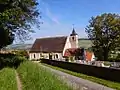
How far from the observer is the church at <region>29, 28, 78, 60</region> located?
105m

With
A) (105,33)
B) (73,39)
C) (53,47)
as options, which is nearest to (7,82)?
(105,33)

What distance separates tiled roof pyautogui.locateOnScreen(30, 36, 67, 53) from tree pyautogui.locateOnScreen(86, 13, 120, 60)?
1952 centimetres

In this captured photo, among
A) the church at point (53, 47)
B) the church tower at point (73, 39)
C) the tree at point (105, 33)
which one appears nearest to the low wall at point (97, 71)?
the tree at point (105, 33)

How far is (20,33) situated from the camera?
47344 mm

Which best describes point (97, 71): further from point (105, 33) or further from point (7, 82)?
point (105, 33)

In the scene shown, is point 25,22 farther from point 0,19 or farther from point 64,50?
point 64,50

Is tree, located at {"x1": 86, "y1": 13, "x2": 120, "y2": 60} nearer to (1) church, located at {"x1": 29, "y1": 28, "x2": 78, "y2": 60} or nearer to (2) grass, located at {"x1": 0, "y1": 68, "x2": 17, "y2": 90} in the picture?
(1) church, located at {"x1": 29, "y1": 28, "x2": 78, "y2": 60}

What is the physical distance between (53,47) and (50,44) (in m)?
3.55

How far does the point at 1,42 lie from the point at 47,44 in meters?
64.5

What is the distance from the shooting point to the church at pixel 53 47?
10488 centimetres

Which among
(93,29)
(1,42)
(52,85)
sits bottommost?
(52,85)

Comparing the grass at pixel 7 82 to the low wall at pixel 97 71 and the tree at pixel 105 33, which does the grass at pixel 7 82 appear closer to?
the low wall at pixel 97 71

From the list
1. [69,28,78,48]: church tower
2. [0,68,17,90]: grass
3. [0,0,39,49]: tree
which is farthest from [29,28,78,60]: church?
[0,68,17,90]: grass

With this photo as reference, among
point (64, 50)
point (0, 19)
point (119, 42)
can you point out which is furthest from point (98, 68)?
point (64, 50)
